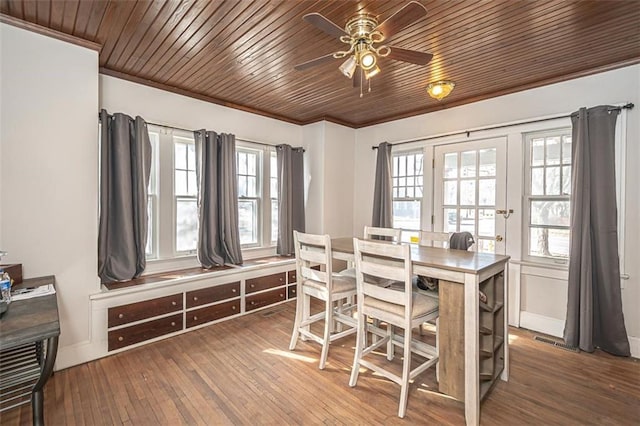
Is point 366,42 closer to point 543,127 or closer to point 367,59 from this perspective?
point 367,59

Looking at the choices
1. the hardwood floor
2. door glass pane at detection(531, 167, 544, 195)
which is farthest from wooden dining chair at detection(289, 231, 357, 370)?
door glass pane at detection(531, 167, 544, 195)

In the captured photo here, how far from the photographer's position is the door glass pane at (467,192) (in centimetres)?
388

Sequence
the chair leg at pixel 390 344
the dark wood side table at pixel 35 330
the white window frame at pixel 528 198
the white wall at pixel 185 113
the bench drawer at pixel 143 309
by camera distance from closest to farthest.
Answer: the dark wood side table at pixel 35 330 < the chair leg at pixel 390 344 < the bench drawer at pixel 143 309 < the white wall at pixel 185 113 < the white window frame at pixel 528 198

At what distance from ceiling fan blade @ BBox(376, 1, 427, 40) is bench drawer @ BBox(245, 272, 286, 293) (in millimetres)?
3002

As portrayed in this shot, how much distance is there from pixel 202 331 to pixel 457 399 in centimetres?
250

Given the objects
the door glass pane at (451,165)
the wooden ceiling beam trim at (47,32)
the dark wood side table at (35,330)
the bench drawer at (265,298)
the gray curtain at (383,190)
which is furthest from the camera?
the gray curtain at (383,190)

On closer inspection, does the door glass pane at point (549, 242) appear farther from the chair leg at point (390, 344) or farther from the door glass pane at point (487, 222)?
the chair leg at point (390, 344)

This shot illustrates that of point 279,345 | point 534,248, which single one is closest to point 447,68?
point 534,248

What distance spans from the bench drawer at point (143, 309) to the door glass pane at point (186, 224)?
723 millimetres

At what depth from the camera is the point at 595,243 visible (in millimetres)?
2910

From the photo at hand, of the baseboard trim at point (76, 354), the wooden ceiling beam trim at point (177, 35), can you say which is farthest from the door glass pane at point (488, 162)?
the baseboard trim at point (76, 354)

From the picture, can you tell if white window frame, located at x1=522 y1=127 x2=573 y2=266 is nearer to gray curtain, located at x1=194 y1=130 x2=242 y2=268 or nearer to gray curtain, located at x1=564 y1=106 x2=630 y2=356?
gray curtain, located at x1=564 y1=106 x2=630 y2=356

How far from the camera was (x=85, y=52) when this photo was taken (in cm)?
Result: 257

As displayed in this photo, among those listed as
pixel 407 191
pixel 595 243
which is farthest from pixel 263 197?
pixel 595 243
